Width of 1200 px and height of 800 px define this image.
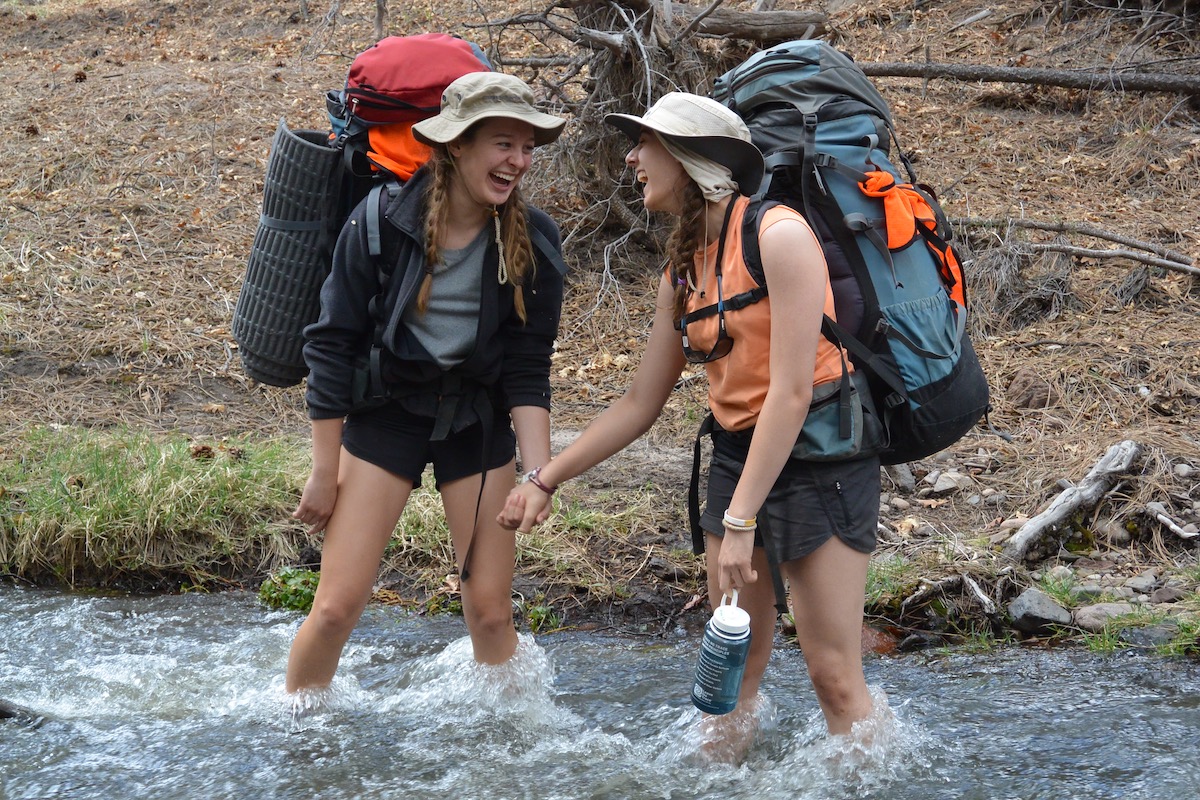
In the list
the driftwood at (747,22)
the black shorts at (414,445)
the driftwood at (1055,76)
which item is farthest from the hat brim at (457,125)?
the driftwood at (1055,76)

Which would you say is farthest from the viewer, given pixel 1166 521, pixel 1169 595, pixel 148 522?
pixel 148 522

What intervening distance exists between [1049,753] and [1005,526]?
71.3 inches

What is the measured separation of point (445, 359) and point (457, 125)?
28.1 inches

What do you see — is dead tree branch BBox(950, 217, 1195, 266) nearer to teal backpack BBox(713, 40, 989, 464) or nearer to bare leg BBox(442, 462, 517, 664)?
teal backpack BBox(713, 40, 989, 464)

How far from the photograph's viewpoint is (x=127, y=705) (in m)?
4.37

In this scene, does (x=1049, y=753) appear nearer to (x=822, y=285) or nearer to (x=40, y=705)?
(x=822, y=285)

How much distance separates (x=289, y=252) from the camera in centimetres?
368

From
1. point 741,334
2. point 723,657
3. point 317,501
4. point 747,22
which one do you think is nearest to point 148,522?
point 317,501

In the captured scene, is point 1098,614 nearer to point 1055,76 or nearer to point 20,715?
point 20,715

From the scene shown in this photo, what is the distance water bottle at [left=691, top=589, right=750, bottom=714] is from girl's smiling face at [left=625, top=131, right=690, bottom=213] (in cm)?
110

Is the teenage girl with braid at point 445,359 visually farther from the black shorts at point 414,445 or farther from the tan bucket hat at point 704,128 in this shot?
the tan bucket hat at point 704,128

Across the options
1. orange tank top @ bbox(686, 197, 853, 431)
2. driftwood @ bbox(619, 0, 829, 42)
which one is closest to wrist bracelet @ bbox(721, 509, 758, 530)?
orange tank top @ bbox(686, 197, 853, 431)

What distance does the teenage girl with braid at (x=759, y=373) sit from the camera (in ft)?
9.52

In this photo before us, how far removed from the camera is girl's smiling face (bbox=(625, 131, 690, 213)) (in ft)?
10.2
